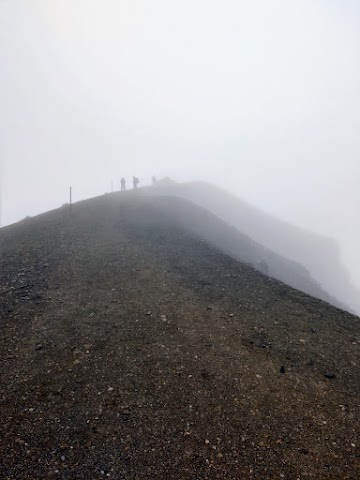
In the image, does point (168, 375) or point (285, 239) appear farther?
point (285, 239)

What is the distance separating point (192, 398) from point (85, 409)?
3.34 m

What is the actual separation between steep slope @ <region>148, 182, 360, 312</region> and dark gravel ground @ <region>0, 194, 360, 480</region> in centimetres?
4725

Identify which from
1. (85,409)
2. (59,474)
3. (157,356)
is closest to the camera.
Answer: (59,474)

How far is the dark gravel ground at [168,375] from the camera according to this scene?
8.36 m

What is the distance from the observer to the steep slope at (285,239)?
68.9m

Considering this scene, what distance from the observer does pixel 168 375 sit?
11.2 meters

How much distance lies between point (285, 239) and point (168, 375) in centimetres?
7323

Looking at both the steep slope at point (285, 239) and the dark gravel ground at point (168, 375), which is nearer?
the dark gravel ground at point (168, 375)

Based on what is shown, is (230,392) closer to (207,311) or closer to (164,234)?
(207,311)

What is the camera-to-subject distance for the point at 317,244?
86438 millimetres

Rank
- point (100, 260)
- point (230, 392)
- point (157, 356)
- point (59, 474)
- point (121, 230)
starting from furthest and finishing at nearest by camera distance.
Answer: point (121, 230)
point (100, 260)
point (157, 356)
point (230, 392)
point (59, 474)

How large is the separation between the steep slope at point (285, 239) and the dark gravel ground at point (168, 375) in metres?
47.3

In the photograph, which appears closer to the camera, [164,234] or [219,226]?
[164,234]

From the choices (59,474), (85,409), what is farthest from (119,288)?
(59,474)
